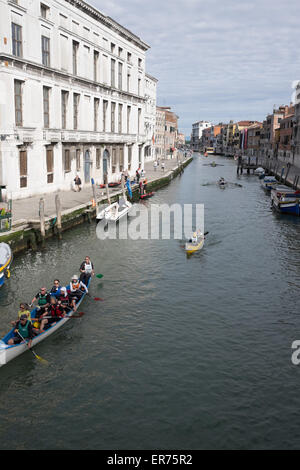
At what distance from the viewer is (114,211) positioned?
32719 mm

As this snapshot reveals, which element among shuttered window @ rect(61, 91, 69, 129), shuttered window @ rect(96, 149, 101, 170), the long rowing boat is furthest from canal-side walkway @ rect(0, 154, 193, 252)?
the long rowing boat

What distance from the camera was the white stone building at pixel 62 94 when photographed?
29.5 m

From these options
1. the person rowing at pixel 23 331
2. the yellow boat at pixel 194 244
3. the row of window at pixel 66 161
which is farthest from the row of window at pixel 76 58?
the person rowing at pixel 23 331

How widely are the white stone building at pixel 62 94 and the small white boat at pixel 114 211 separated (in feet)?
20.1

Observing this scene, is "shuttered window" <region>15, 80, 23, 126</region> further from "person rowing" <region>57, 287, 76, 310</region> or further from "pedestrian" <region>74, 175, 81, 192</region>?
"person rowing" <region>57, 287, 76, 310</region>

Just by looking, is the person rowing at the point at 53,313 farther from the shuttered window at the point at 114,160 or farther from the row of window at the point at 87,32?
the shuttered window at the point at 114,160

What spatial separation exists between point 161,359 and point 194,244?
1256cm

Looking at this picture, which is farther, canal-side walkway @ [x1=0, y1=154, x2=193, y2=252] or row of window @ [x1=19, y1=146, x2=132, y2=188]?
row of window @ [x1=19, y1=146, x2=132, y2=188]

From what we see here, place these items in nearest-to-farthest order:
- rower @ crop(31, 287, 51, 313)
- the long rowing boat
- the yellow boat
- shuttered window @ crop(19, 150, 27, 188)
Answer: the long rowing boat < rower @ crop(31, 287, 51, 313) < the yellow boat < shuttered window @ crop(19, 150, 27, 188)

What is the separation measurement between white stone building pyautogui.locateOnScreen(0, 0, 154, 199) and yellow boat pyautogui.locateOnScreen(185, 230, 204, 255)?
13730mm

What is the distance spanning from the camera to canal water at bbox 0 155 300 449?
34.1 feet

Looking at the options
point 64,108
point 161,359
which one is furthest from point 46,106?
point 161,359

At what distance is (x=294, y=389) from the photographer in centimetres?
1218

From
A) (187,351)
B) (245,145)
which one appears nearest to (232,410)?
(187,351)
